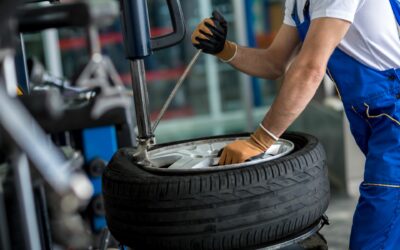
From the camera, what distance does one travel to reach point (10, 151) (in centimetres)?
102

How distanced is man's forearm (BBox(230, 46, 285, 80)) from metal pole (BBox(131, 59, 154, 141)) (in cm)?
55

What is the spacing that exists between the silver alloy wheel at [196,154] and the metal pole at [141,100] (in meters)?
0.09

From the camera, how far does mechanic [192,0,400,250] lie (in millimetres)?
1583

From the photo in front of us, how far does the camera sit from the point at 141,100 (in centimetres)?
157

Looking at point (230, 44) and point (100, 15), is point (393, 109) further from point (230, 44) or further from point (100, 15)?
point (100, 15)

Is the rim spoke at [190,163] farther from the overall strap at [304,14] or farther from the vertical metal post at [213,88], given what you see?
the vertical metal post at [213,88]

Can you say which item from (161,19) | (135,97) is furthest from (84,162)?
(161,19)

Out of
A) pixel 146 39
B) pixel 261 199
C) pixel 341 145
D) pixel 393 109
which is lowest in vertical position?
pixel 341 145

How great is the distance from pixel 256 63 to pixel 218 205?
31.3 inches

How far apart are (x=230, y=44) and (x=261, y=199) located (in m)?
0.75

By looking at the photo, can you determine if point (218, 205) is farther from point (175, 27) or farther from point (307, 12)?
point (307, 12)

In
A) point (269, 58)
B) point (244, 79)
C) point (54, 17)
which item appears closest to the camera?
point (54, 17)

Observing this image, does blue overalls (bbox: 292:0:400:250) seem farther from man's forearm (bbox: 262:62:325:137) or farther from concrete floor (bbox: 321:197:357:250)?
concrete floor (bbox: 321:197:357:250)

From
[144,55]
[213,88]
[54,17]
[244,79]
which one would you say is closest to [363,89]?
[144,55]
